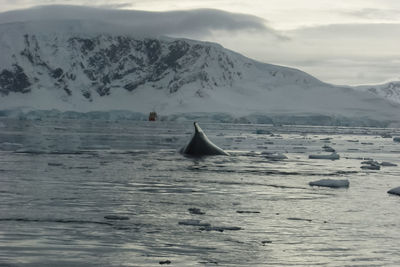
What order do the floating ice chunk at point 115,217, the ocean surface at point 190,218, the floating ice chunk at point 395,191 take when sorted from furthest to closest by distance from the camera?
the floating ice chunk at point 395,191 < the floating ice chunk at point 115,217 < the ocean surface at point 190,218

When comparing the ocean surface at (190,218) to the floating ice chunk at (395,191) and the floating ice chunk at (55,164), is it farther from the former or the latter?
the floating ice chunk at (55,164)

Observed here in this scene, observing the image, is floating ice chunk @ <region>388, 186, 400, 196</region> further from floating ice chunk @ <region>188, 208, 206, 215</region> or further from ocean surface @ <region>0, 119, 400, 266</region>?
floating ice chunk @ <region>188, 208, 206, 215</region>

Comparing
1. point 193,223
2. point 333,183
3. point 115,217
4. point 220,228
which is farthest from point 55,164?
point 220,228

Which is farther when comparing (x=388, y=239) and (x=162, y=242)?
(x=388, y=239)

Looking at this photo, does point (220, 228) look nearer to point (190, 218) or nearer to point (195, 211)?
point (190, 218)

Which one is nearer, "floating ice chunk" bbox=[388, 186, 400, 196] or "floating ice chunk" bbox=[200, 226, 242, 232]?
"floating ice chunk" bbox=[200, 226, 242, 232]

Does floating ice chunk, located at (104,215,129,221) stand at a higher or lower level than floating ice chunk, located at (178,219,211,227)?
lower

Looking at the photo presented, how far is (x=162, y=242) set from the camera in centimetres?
1153

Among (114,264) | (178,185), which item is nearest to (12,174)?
(178,185)

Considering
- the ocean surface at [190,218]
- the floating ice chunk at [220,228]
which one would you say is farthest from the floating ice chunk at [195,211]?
the floating ice chunk at [220,228]

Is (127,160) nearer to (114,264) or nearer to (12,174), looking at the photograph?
(12,174)

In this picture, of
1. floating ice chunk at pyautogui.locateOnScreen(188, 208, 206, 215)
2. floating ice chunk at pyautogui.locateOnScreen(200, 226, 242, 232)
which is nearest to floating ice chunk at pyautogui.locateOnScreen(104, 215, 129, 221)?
floating ice chunk at pyautogui.locateOnScreen(188, 208, 206, 215)

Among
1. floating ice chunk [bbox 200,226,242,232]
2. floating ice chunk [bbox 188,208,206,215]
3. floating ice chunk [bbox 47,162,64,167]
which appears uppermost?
floating ice chunk [bbox 200,226,242,232]

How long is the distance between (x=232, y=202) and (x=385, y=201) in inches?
173
